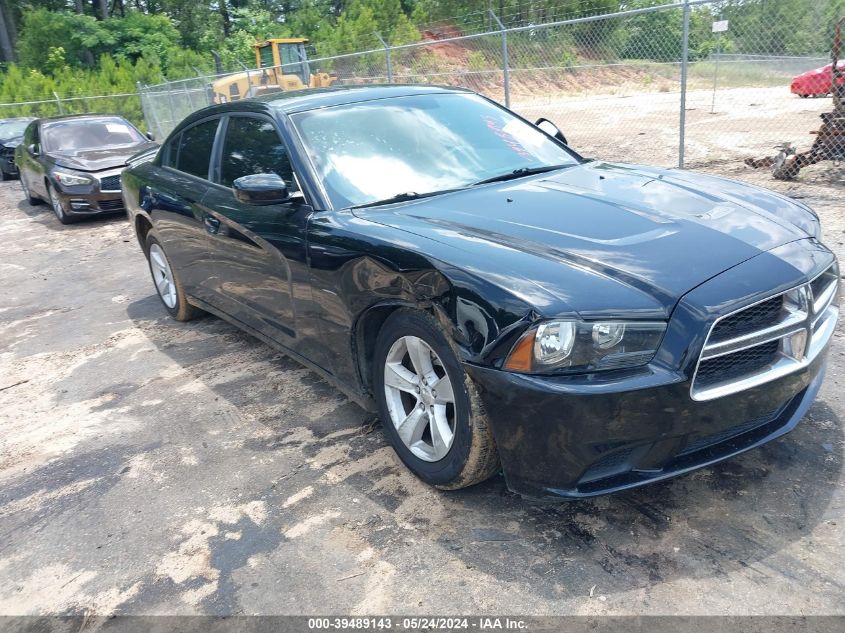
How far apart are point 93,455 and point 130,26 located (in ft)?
121

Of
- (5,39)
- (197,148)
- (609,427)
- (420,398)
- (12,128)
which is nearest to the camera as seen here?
(609,427)

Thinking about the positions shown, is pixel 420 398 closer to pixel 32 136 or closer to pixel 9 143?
pixel 32 136

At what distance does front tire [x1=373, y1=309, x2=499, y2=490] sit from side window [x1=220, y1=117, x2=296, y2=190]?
3.68ft

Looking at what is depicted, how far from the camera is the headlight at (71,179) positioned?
1063 cm

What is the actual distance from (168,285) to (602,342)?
434 centimetres

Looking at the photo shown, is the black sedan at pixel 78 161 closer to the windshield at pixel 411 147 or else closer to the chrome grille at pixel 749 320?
the windshield at pixel 411 147

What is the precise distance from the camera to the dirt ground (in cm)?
246

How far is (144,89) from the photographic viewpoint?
20609 mm

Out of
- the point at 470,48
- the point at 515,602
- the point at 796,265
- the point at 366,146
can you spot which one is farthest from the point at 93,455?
the point at 470,48

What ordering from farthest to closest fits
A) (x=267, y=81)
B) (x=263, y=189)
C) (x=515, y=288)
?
1. (x=267, y=81)
2. (x=263, y=189)
3. (x=515, y=288)

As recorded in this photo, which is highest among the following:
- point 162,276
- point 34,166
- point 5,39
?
point 5,39

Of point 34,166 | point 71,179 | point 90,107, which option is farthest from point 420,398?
point 90,107

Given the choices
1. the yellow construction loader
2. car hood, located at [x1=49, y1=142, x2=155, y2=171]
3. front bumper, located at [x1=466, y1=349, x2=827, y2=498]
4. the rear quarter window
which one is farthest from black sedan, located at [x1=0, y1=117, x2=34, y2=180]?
front bumper, located at [x1=466, y1=349, x2=827, y2=498]

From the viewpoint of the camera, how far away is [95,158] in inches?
433
